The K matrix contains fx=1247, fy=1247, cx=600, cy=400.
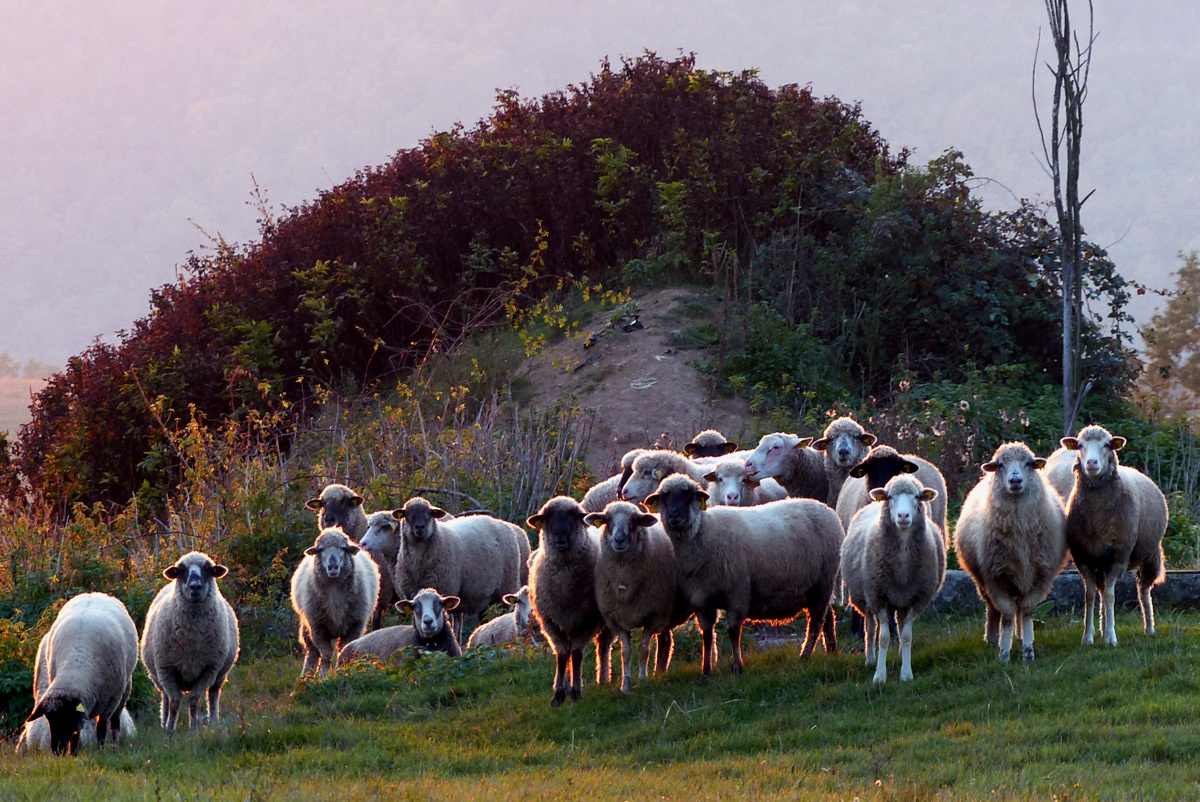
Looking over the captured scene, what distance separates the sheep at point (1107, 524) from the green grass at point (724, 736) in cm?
44

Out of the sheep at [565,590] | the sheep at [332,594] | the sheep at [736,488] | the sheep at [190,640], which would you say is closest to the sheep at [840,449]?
the sheep at [736,488]

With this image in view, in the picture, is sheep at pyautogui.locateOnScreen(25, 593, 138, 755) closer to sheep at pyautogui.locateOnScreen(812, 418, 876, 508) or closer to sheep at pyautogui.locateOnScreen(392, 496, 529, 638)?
sheep at pyautogui.locateOnScreen(392, 496, 529, 638)

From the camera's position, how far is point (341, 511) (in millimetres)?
14414

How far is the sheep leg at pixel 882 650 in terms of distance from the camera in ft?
30.8

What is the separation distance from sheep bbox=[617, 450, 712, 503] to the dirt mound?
18.6 feet

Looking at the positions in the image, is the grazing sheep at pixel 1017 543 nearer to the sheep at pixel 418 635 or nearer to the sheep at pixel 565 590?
the sheep at pixel 565 590

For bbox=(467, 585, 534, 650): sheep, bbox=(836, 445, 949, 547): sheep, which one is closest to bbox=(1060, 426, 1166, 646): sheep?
bbox=(836, 445, 949, 547): sheep

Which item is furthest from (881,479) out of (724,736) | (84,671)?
(84,671)

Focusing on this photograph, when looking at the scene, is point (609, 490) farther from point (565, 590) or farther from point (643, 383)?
point (643, 383)

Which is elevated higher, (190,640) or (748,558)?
(748,558)

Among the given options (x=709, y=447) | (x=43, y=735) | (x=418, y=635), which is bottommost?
(x=43, y=735)

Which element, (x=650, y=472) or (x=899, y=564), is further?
(x=650, y=472)

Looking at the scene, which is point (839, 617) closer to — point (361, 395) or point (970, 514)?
point (970, 514)

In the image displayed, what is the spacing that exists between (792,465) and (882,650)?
4.31 metres
